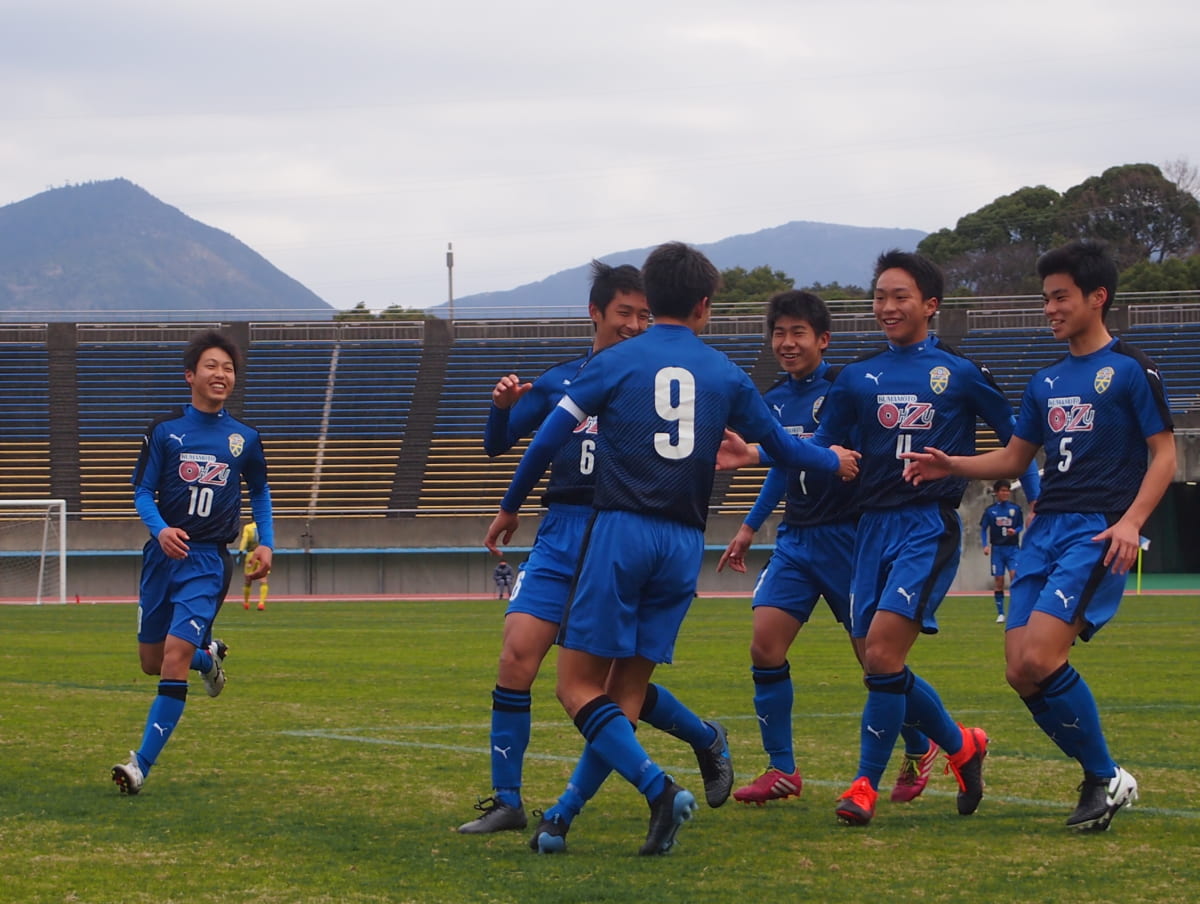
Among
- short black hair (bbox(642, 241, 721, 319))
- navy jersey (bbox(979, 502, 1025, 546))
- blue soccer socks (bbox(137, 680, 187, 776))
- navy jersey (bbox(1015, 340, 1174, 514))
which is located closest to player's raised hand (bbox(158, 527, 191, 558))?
blue soccer socks (bbox(137, 680, 187, 776))

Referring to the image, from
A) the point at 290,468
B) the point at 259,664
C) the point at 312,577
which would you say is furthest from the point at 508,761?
the point at 290,468

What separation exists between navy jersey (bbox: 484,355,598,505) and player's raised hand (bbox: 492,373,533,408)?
6 centimetres

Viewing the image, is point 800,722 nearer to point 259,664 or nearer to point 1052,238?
point 259,664

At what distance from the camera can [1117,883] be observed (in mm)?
4781

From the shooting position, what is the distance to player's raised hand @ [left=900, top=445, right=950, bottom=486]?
6062mm

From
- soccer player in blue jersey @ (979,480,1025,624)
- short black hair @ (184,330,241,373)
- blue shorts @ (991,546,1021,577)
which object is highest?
short black hair @ (184,330,241,373)

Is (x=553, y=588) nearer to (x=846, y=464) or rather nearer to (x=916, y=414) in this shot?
(x=846, y=464)

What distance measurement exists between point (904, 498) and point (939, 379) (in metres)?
0.53

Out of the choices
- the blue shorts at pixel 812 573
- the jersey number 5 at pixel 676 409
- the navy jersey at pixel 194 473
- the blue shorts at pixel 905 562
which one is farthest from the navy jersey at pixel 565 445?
the navy jersey at pixel 194 473

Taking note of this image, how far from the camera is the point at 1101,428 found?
5973 mm

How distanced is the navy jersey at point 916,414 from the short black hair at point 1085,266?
0.54 metres

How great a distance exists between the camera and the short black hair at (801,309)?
279 inches

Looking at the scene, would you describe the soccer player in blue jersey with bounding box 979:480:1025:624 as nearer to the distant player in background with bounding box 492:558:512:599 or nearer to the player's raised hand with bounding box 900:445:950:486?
the distant player in background with bounding box 492:558:512:599

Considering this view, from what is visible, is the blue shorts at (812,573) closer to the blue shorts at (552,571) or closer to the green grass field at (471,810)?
the green grass field at (471,810)
